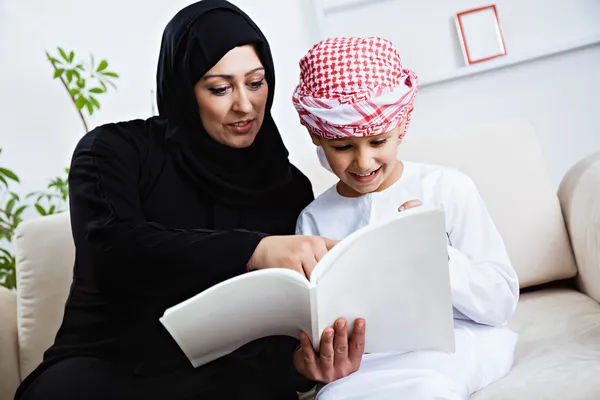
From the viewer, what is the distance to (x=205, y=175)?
59.7 inches

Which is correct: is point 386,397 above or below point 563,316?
above

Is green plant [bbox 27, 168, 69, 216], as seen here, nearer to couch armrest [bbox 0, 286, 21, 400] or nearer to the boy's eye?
couch armrest [bbox 0, 286, 21, 400]

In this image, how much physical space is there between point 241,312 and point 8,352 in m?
1.02

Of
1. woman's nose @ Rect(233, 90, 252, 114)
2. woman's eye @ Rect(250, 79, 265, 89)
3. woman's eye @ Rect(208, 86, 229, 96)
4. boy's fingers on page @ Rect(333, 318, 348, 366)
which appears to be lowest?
boy's fingers on page @ Rect(333, 318, 348, 366)

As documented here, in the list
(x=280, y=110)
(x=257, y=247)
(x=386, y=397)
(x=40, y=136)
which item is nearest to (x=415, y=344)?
(x=386, y=397)

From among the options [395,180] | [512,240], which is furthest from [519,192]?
[395,180]

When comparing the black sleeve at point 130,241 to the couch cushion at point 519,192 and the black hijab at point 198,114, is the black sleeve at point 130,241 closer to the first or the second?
the black hijab at point 198,114

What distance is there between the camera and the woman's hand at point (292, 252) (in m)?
1.11

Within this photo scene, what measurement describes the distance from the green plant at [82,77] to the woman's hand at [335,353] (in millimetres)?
1666

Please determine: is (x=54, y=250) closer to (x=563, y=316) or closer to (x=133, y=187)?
(x=133, y=187)

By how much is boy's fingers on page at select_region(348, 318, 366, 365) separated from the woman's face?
57 centimetres

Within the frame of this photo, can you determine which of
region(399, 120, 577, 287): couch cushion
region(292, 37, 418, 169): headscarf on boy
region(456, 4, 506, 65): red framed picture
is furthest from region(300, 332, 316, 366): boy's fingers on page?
region(456, 4, 506, 65): red framed picture

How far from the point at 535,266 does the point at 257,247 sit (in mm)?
903

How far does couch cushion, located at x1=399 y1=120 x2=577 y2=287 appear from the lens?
1.78 meters
